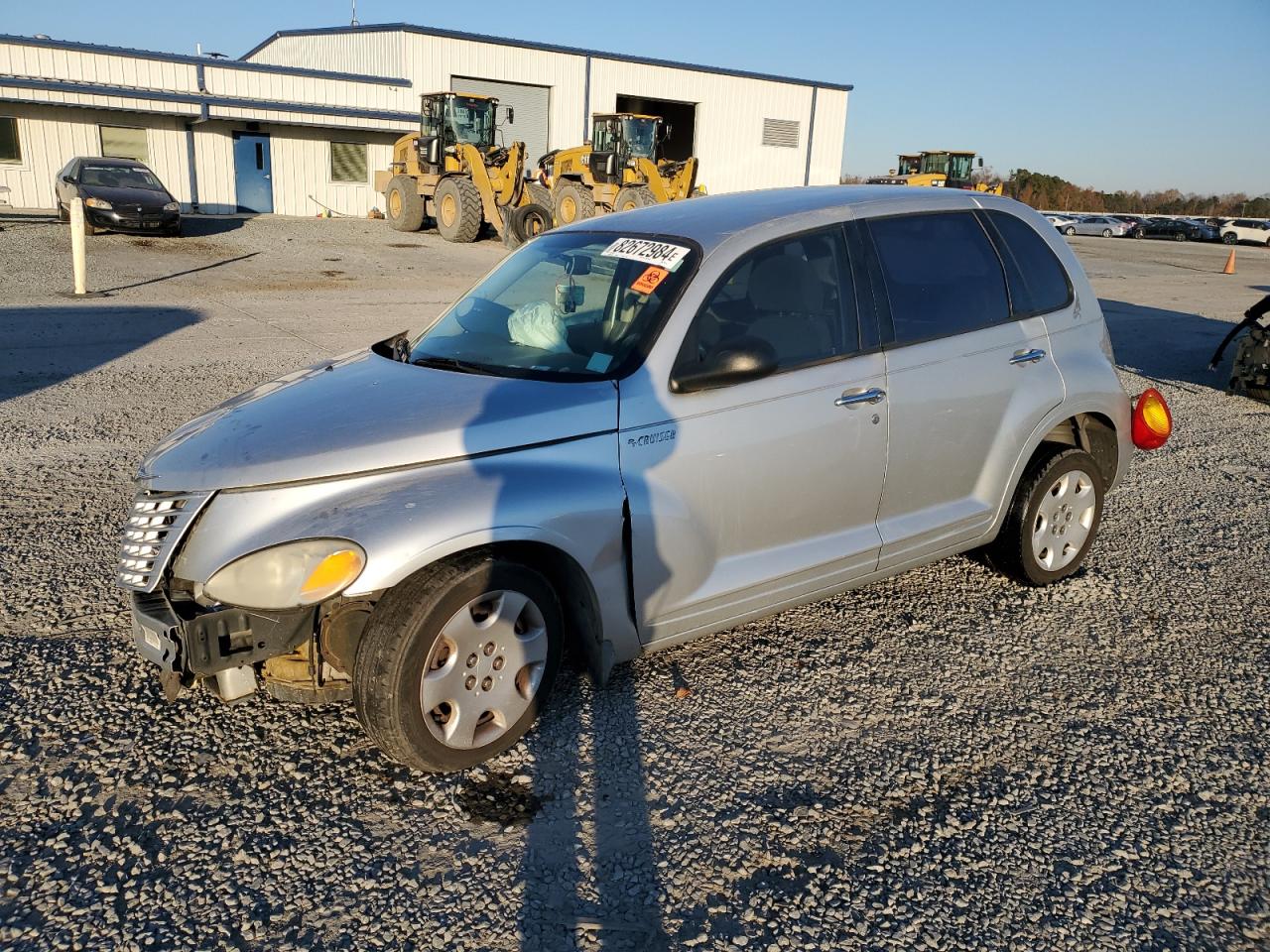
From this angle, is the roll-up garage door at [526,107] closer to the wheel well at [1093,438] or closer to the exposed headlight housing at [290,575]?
the wheel well at [1093,438]

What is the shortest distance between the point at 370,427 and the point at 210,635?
79cm

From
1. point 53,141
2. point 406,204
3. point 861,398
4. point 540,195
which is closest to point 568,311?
point 861,398

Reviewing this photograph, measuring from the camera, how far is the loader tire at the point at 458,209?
79.6 ft

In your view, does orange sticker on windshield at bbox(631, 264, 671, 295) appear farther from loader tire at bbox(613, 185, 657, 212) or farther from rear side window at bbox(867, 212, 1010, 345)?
loader tire at bbox(613, 185, 657, 212)

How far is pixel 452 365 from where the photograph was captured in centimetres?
386

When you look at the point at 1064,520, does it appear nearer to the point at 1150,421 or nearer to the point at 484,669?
the point at 1150,421

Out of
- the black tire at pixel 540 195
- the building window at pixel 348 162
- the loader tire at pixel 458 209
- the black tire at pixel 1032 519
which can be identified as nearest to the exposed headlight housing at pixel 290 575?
the black tire at pixel 1032 519

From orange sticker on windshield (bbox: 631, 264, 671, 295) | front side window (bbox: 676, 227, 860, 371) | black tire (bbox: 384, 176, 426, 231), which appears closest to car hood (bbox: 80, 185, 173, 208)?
black tire (bbox: 384, 176, 426, 231)

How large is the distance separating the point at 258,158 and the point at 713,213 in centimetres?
3022

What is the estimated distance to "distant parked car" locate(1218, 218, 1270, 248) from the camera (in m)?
46.0

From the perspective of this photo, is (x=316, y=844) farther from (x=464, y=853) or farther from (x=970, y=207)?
(x=970, y=207)

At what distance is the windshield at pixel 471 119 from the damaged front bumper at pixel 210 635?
2369 centimetres

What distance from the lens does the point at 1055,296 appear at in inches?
189

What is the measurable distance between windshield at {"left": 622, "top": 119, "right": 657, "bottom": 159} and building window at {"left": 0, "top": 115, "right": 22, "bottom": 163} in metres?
16.5
